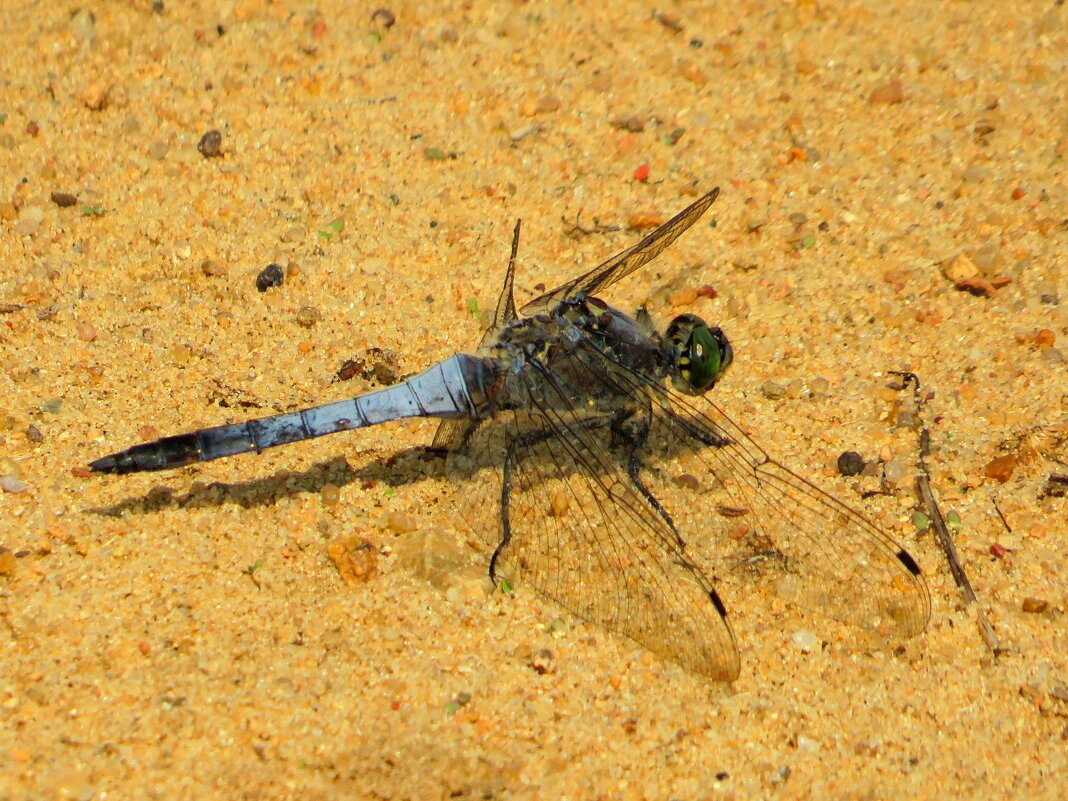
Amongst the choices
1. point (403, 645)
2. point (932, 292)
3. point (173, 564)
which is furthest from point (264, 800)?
point (932, 292)

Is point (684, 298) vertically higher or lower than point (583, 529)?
higher

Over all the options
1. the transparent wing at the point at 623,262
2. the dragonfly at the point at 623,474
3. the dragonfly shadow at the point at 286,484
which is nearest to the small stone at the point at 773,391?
the dragonfly at the point at 623,474

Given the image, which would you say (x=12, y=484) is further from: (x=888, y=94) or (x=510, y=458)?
(x=888, y=94)

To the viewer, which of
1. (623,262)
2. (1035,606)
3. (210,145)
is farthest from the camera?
(210,145)

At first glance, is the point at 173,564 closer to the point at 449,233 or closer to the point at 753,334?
the point at 449,233

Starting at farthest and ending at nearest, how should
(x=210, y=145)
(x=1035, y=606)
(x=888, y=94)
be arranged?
1. (x=888, y=94)
2. (x=210, y=145)
3. (x=1035, y=606)

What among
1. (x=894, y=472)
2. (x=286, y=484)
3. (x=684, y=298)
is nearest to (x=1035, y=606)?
(x=894, y=472)

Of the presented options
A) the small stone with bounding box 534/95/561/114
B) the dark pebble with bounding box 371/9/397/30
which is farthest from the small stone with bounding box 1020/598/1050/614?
the dark pebble with bounding box 371/9/397/30

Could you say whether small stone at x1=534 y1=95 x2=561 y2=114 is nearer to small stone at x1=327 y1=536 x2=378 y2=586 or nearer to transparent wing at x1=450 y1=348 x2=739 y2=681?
transparent wing at x1=450 y1=348 x2=739 y2=681
